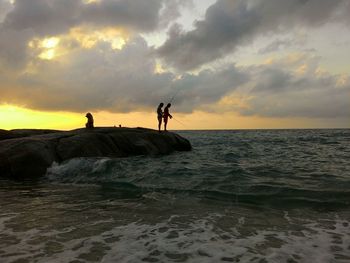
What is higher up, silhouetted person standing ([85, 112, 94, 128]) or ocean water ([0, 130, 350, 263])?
silhouetted person standing ([85, 112, 94, 128])

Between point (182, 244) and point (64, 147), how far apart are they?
10.8 metres

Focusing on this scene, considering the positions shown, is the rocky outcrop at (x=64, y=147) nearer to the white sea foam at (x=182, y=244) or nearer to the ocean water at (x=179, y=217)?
the ocean water at (x=179, y=217)

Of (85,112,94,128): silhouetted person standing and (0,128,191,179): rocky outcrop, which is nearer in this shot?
A: (0,128,191,179): rocky outcrop

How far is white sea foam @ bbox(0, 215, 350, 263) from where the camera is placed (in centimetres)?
522

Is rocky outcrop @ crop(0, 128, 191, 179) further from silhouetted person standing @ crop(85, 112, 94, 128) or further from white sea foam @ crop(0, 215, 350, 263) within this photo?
white sea foam @ crop(0, 215, 350, 263)

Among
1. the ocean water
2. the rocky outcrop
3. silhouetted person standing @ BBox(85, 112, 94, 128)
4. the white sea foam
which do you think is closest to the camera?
the white sea foam

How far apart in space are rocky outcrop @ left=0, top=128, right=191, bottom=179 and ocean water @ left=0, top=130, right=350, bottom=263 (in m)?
1.32

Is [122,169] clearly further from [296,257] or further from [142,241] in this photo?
[296,257]

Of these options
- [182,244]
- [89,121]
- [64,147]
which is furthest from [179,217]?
[89,121]

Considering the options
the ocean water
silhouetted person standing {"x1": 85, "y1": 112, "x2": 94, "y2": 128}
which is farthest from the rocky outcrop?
silhouetted person standing {"x1": 85, "y1": 112, "x2": 94, "y2": 128}

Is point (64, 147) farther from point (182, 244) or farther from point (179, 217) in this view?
point (182, 244)

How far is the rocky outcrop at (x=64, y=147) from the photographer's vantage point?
45.4 ft

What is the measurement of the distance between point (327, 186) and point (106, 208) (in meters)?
6.61

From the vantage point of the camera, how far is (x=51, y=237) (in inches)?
242
